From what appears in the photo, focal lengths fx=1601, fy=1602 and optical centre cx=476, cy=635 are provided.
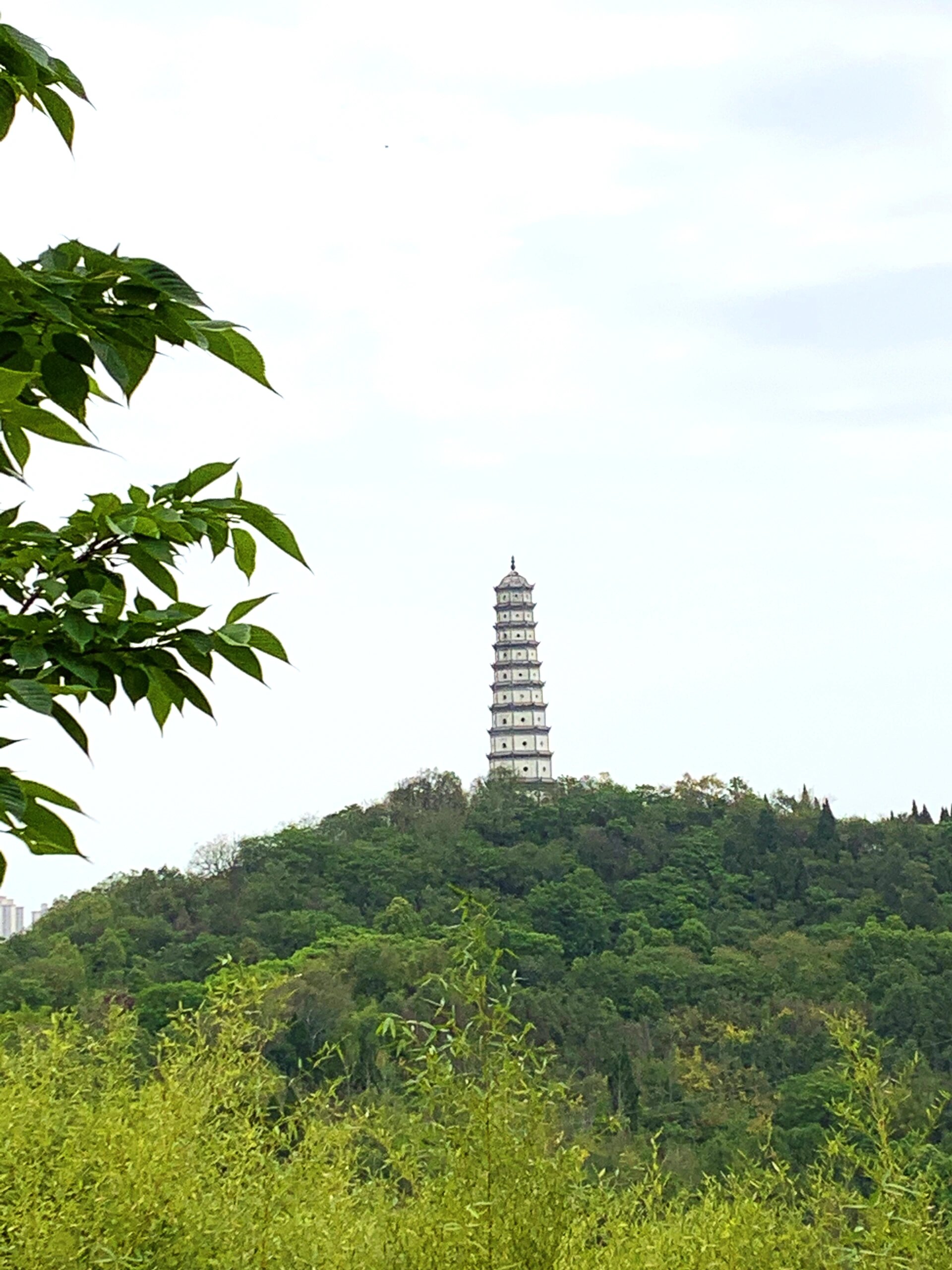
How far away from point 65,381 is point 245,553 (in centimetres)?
18

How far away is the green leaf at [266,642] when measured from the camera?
1134 millimetres

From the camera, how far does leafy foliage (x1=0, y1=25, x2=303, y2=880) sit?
1.06m

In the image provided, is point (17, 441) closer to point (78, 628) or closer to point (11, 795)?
point (78, 628)

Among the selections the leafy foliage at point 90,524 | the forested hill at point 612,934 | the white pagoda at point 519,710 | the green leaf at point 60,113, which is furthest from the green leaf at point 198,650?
the white pagoda at point 519,710

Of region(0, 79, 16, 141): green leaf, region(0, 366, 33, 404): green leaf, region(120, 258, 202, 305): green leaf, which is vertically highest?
region(0, 79, 16, 141): green leaf

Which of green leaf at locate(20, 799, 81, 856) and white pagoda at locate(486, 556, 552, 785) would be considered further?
white pagoda at locate(486, 556, 552, 785)

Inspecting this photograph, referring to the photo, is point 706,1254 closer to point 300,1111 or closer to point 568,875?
point 300,1111

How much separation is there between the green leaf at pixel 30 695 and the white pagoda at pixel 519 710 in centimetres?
3764

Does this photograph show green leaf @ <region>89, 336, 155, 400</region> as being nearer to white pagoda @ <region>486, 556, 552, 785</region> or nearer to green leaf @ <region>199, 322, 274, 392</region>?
green leaf @ <region>199, 322, 274, 392</region>

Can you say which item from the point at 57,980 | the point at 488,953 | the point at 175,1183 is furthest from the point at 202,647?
the point at 57,980

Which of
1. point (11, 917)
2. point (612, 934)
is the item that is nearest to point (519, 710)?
point (612, 934)

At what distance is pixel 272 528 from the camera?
1.14 metres

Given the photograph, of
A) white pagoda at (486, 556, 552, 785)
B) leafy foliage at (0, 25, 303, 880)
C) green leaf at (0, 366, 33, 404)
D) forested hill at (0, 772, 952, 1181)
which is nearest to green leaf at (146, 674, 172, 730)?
leafy foliage at (0, 25, 303, 880)

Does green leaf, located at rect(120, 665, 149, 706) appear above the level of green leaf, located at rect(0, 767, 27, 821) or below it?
above
